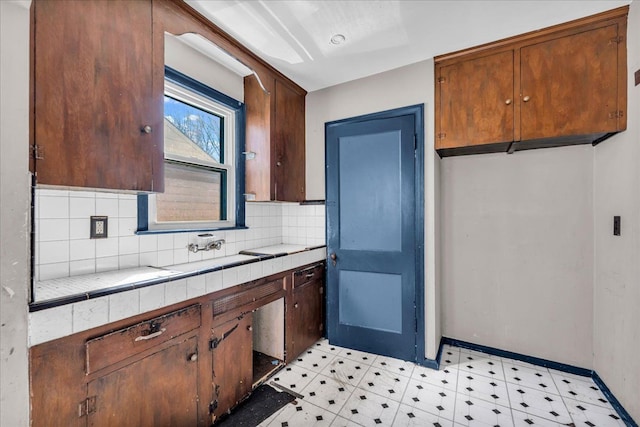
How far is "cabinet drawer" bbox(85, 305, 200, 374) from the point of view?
1.21m

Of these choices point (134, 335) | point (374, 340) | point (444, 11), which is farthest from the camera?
point (374, 340)

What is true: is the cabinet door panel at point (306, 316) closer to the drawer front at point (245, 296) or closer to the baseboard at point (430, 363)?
the drawer front at point (245, 296)

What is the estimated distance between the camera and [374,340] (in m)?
2.59

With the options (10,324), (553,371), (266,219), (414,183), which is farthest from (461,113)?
(10,324)

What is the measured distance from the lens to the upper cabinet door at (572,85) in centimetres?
184

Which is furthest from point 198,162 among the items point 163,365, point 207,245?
point 163,365

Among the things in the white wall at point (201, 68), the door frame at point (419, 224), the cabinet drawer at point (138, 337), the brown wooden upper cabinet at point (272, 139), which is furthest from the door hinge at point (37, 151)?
the door frame at point (419, 224)

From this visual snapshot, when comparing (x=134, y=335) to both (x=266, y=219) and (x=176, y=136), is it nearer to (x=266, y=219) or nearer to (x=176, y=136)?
(x=176, y=136)

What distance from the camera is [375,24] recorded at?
6.19 feet

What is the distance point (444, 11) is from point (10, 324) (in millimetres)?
2619

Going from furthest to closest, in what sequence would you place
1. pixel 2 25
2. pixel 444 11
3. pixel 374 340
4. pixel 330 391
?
pixel 374 340 → pixel 330 391 → pixel 444 11 → pixel 2 25

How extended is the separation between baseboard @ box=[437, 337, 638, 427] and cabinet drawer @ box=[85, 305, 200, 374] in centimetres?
209

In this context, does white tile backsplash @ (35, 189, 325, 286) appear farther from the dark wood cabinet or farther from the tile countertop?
the dark wood cabinet

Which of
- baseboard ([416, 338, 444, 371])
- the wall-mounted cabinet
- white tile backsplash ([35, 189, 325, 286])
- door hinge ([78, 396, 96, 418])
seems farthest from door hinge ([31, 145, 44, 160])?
baseboard ([416, 338, 444, 371])
